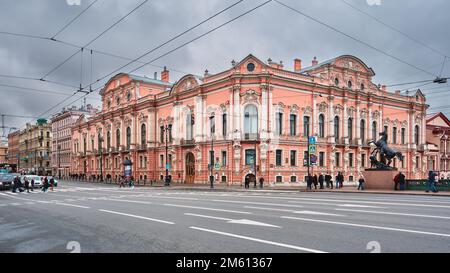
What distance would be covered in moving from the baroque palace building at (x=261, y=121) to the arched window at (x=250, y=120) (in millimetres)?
115

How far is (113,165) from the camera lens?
6981cm

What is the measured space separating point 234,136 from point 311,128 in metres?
10.8

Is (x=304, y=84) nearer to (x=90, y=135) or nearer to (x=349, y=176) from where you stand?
(x=349, y=176)

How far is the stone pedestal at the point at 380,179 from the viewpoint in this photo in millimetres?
30672

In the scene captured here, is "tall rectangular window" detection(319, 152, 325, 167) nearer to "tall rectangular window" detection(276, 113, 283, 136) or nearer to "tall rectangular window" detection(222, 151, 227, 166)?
"tall rectangular window" detection(276, 113, 283, 136)

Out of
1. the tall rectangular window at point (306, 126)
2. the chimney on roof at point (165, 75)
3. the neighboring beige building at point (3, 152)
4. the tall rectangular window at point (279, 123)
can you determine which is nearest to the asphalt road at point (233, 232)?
the tall rectangular window at point (279, 123)

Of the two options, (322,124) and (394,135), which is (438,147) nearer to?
(394,135)

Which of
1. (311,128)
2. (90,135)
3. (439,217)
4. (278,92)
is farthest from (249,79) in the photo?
(90,135)

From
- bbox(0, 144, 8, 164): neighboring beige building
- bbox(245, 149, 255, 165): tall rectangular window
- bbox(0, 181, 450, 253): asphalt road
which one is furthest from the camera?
bbox(0, 144, 8, 164): neighboring beige building

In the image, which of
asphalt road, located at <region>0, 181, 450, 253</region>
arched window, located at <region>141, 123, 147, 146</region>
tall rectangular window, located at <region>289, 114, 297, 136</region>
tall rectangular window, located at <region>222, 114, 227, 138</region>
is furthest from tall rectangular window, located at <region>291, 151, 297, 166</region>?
asphalt road, located at <region>0, 181, 450, 253</region>

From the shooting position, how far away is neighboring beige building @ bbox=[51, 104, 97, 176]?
94562 millimetres

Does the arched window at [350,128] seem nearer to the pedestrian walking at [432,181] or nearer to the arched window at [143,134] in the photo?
the pedestrian walking at [432,181]

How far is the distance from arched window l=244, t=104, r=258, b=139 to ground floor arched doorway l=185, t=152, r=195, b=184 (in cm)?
985
